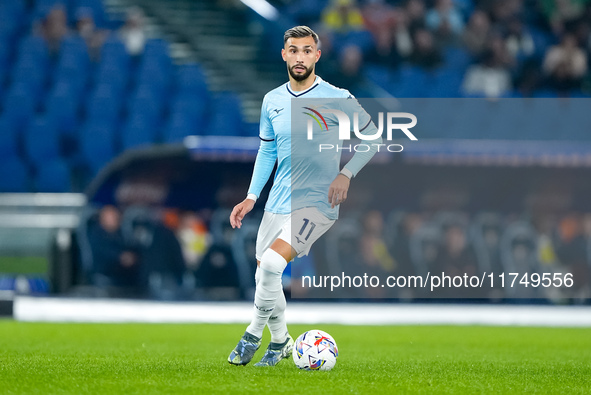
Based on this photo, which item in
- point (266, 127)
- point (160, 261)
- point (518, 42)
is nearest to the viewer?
point (266, 127)

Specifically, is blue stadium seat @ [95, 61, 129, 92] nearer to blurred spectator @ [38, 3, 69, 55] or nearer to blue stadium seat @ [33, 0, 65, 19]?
blurred spectator @ [38, 3, 69, 55]

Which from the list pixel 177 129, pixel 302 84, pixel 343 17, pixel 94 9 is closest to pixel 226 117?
pixel 177 129

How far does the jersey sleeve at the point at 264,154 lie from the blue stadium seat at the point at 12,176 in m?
9.34

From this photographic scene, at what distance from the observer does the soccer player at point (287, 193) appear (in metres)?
6.26

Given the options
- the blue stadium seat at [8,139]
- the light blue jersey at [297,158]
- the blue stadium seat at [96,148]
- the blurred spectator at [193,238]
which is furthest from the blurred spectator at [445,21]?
the light blue jersey at [297,158]

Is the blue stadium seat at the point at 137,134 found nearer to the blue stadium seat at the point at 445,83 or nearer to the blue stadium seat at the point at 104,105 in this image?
the blue stadium seat at the point at 104,105

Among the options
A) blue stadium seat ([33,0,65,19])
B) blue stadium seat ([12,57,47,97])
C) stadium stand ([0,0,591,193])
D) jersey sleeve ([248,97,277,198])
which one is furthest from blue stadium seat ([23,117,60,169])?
jersey sleeve ([248,97,277,198])

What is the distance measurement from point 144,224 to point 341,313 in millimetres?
3011

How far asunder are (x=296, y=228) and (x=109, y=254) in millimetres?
7542

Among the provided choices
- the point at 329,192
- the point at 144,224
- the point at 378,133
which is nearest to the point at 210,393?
the point at 329,192

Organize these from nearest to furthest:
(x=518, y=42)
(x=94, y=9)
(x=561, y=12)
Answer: (x=94, y=9), (x=518, y=42), (x=561, y=12)

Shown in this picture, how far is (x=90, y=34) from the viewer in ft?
55.4

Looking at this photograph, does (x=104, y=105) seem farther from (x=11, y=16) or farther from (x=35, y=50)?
(x=11, y=16)

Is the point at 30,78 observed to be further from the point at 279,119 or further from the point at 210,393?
the point at 210,393
